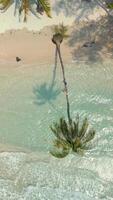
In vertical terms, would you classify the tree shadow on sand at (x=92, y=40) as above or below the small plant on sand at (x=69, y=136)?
above

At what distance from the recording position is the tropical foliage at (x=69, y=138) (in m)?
10.7

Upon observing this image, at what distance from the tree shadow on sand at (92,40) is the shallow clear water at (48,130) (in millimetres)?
239

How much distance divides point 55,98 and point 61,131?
1259mm

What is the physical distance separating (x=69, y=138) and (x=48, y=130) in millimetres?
883

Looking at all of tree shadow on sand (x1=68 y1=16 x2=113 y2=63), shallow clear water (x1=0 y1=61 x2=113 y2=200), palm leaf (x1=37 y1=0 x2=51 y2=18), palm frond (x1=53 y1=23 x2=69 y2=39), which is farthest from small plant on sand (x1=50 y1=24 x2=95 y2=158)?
palm leaf (x1=37 y1=0 x2=51 y2=18)

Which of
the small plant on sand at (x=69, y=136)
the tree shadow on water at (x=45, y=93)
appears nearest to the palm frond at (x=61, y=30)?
the tree shadow on water at (x=45, y=93)

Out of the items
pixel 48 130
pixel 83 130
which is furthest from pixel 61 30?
pixel 83 130

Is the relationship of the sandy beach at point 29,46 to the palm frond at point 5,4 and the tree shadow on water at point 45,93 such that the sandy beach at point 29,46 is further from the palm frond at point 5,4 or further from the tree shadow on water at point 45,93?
the tree shadow on water at point 45,93

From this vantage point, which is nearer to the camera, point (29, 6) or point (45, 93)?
point (45, 93)

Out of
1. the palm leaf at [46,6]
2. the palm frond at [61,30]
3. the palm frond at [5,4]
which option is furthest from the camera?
the palm frond at [61,30]

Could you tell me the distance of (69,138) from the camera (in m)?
10.7

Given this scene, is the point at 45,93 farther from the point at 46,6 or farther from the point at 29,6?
the point at 29,6

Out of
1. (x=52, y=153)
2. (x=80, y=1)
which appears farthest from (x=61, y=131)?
(x=80, y=1)

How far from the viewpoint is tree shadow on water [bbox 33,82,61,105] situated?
1197 centimetres
